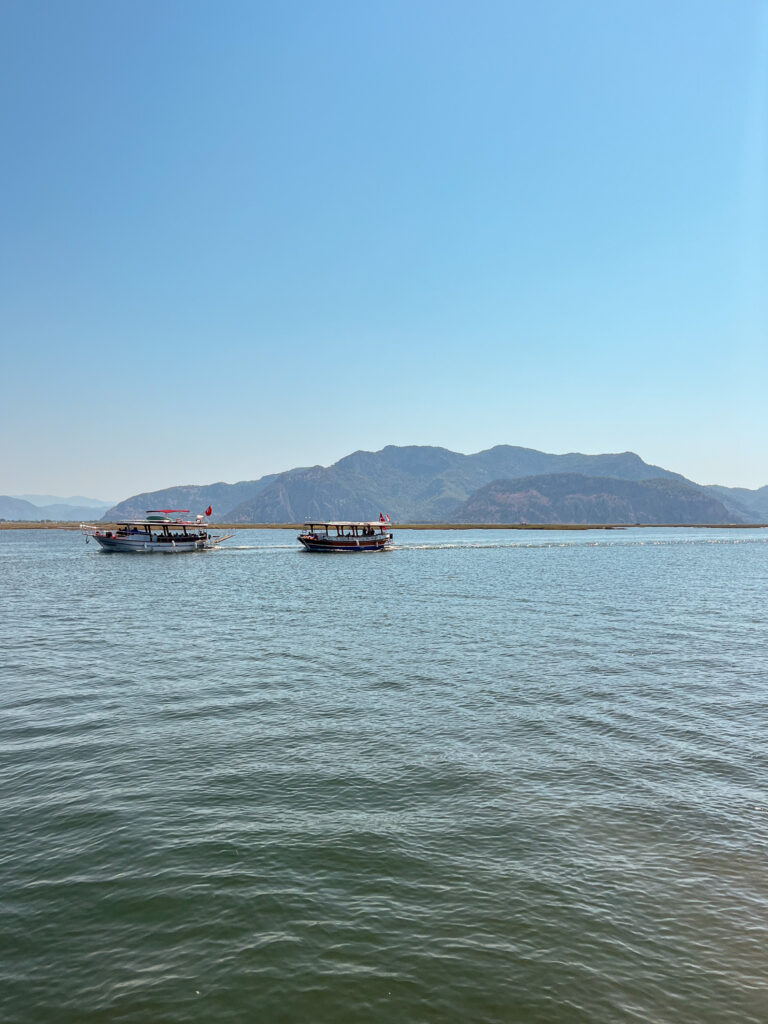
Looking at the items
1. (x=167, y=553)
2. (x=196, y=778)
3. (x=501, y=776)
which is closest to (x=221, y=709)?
(x=196, y=778)

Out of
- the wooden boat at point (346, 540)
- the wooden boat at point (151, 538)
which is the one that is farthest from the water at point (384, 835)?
the wooden boat at point (151, 538)

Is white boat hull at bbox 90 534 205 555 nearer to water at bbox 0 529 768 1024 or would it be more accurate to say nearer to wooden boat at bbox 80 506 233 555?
wooden boat at bbox 80 506 233 555

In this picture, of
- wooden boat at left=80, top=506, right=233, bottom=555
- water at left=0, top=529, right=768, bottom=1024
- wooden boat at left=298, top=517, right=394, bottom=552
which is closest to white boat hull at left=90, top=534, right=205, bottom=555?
wooden boat at left=80, top=506, right=233, bottom=555

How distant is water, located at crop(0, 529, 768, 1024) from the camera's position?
897cm

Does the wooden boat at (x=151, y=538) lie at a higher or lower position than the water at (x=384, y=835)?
higher

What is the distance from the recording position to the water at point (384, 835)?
8969 mm

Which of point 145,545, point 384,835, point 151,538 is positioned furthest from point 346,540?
point 384,835

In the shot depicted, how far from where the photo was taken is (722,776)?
641 inches

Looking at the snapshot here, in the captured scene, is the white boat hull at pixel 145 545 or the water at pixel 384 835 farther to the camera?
the white boat hull at pixel 145 545

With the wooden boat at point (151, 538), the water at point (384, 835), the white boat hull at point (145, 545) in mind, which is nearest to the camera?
the water at point (384, 835)

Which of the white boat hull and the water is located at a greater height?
the white boat hull

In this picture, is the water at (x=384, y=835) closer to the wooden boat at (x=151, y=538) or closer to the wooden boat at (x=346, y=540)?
the wooden boat at (x=346, y=540)

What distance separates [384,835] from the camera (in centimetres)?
1313

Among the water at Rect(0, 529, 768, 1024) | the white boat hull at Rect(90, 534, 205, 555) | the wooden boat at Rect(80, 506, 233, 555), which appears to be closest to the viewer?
the water at Rect(0, 529, 768, 1024)
